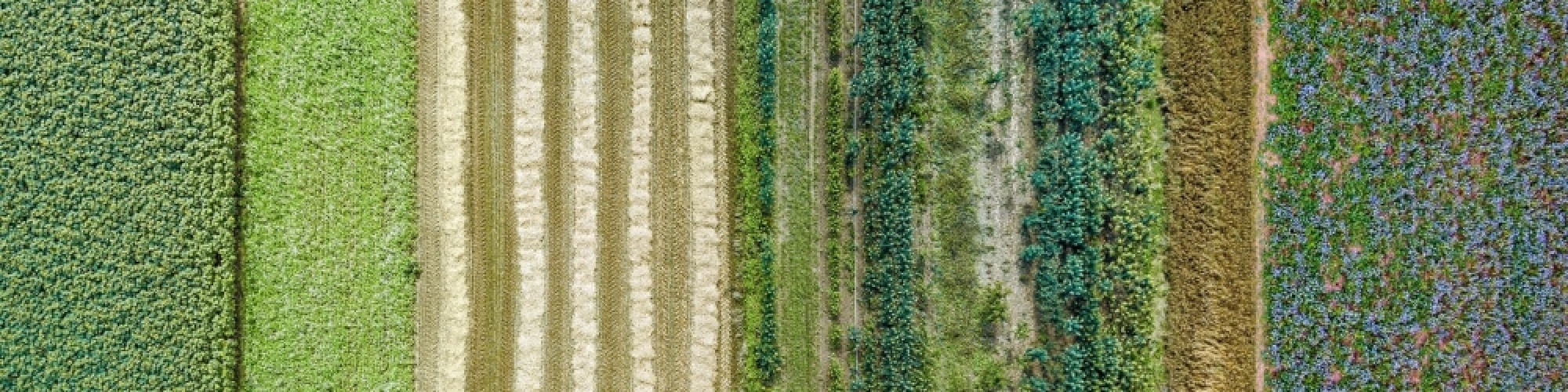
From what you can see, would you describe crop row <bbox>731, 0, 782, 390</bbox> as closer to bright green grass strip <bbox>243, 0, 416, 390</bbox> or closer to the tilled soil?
the tilled soil

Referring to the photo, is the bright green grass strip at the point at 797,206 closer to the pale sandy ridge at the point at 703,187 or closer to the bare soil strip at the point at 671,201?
the pale sandy ridge at the point at 703,187

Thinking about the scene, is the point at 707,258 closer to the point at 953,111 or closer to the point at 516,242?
the point at 516,242

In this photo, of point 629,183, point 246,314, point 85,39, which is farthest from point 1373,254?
point 85,39

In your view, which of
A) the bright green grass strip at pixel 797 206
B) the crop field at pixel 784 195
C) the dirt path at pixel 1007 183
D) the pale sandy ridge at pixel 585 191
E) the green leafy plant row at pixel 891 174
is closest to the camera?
the crop field at pixel 784 195

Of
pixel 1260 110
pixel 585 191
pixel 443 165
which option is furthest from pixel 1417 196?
pixel 443 165

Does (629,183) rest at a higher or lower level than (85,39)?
lower

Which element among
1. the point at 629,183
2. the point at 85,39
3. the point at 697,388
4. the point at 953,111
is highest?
the point at 85,39

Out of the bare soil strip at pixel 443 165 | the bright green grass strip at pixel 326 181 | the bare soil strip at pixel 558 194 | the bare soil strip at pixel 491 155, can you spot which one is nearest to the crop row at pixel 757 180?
the bare soil strip at pixel 558 194
